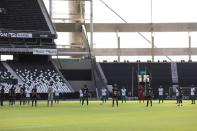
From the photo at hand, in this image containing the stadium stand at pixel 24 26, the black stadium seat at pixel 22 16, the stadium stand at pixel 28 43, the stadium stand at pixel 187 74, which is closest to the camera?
the stadium stand at pixel 28 43

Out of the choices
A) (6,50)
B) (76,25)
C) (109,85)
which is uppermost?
(76,25)

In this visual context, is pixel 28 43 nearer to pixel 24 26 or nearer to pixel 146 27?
pixel 24 26

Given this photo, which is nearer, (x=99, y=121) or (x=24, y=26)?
(x=99, y=121)

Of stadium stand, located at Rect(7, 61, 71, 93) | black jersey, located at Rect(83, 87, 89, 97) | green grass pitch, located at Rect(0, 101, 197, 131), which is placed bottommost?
green grass pitch, located at Rect(0, 101, 197, 131)

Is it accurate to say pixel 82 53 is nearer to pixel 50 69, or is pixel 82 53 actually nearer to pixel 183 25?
pixel 50 69

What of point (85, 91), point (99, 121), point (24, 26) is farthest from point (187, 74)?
point (99, 121)

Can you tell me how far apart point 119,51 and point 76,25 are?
28.3ft

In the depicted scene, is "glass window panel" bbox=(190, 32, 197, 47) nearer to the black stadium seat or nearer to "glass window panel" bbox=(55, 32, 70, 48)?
"glass window panel" bbox=(55, 32, 70, 48)

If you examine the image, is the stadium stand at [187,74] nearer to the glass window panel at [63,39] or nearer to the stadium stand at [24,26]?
the glass window panel at [63,39]

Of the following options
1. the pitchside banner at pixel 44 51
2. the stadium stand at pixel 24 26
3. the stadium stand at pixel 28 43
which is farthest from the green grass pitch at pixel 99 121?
the stadium stand at pixel 24 26

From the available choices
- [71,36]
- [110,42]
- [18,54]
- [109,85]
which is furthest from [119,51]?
[18,54]

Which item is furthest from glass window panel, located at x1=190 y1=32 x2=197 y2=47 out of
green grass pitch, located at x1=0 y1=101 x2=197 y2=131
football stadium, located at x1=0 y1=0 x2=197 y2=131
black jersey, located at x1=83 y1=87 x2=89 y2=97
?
green grass pitch, located at x1=0 y1=101 x2=197 y2=131

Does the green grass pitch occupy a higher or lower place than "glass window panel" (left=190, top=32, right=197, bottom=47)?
lower

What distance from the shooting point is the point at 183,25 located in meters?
86.4
